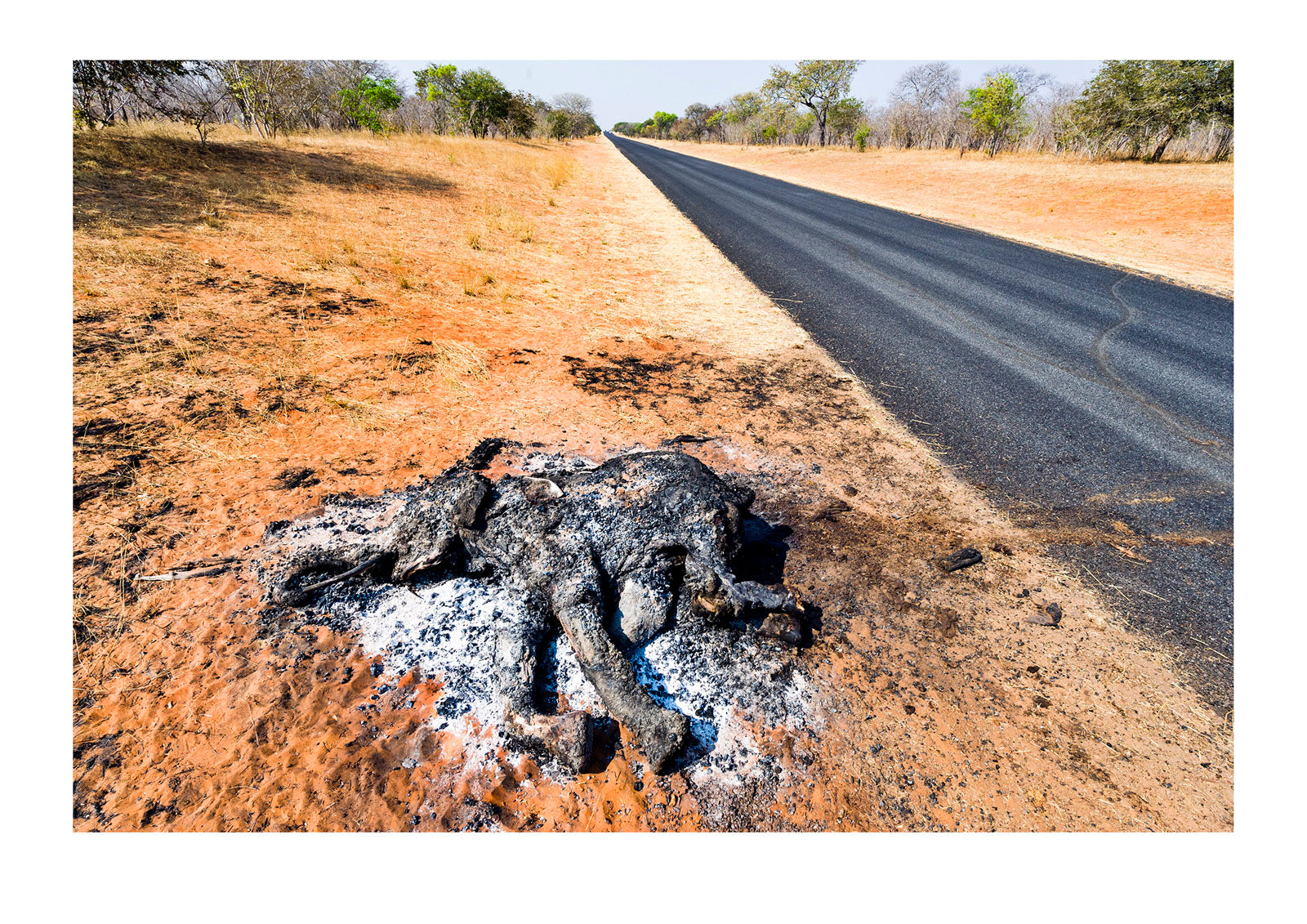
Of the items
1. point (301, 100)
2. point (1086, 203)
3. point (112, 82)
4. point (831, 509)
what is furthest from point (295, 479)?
point (301, 100)

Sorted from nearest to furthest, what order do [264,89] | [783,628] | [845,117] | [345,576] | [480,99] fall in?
1. [783,628]
2. [345,576]
3. [264,89]
4. [480,99]
5. [845,117]

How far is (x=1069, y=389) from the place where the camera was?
534 cm

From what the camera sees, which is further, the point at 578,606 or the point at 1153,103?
the point at 1153,103

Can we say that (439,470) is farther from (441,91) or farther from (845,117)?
(845,117)

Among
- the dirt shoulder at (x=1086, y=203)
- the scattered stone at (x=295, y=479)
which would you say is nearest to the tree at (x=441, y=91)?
the dirt shoulder at (x=1086, y=203)

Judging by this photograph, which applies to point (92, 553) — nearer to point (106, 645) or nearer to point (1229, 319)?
point (106, 645)

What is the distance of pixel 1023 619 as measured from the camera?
2855mm

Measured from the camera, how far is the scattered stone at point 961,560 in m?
3.19

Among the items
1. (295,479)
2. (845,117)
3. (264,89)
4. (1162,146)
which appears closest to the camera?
(295,479)

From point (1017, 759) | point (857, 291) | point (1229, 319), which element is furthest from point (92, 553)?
point (1229, 319)

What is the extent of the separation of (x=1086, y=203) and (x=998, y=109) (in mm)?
18487

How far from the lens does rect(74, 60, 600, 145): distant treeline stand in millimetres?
11094

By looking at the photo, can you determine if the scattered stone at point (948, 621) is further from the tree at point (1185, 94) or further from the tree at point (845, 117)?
the tree at point (845, 117)

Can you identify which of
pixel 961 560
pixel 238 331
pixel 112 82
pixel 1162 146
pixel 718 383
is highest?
pixel 1162 146
